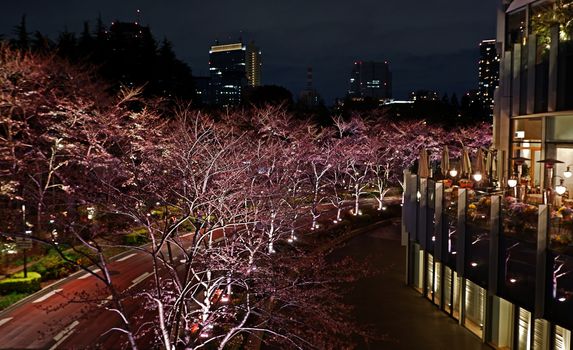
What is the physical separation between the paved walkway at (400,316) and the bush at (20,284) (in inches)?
499

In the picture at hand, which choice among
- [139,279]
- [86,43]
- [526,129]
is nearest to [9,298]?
[139,279]

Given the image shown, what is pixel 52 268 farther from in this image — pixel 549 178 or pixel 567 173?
pixel 567 173

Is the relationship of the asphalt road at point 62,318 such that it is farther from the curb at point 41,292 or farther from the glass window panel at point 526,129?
the glass window panel at point 526,129

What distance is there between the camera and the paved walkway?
16.1 meters

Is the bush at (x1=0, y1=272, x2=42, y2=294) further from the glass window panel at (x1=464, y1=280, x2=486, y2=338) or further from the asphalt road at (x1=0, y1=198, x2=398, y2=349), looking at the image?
the glass window panel at (x1=464, y1=280, x2=486, y2=338)

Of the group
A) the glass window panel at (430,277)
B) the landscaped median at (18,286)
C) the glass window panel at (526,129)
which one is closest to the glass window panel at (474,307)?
the glass window panel at (430,277)

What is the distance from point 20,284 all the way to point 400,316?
1472 cm

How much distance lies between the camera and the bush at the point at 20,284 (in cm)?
2062

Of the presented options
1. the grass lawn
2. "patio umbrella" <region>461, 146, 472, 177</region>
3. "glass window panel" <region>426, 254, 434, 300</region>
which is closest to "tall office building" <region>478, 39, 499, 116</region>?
"patio umbrella" <region>461, 146, 472, 177</region>

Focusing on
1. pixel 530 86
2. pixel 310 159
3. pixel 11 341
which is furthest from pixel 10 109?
pixel 530 86

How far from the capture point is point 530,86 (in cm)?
1725

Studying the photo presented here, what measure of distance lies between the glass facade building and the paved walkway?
490mm

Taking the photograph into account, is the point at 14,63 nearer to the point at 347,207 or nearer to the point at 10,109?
the point at 10,109

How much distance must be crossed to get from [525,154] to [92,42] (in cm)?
3334
